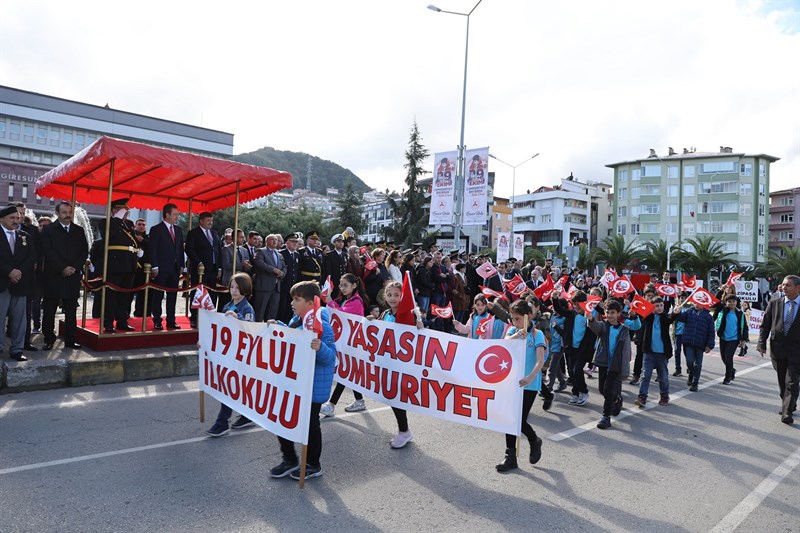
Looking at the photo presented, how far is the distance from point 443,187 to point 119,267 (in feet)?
45.1

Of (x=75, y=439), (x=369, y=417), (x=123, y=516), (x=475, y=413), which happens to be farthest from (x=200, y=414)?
(x=475, y=413)

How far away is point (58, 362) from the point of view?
7348 mm

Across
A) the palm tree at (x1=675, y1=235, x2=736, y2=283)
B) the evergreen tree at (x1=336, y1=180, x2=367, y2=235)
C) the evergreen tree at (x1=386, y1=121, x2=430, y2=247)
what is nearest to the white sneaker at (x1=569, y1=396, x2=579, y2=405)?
the evergreen tree at (x1=386, y1=121, x2=430, y2=247)

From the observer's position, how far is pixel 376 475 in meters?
4.82

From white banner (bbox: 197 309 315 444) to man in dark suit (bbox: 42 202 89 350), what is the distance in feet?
12.3

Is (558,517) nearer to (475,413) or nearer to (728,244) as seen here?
(475,413)

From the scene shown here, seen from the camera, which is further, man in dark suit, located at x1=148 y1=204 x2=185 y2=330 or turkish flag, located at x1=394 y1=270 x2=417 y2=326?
man in dark suit, located at x1=148 y1=204 x2=185 y2=330

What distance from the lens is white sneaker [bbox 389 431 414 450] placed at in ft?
18.2

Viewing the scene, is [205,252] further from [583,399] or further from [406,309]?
[583,399]

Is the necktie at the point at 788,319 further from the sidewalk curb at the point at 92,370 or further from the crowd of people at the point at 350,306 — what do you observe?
the sidewalk curb at the point at 92,370

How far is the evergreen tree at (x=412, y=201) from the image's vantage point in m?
50.9

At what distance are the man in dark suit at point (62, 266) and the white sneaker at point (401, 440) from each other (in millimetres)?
5795

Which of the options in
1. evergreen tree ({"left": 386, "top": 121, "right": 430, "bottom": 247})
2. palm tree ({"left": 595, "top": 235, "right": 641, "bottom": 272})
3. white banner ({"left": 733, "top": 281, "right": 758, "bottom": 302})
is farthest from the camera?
palm tree ({"left": 595, "top": 235, "right": 641, "bottom": 272})

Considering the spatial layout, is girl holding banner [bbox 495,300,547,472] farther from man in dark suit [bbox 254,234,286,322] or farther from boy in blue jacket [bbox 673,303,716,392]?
man in dark suit [bbox 254,234,286,322]
